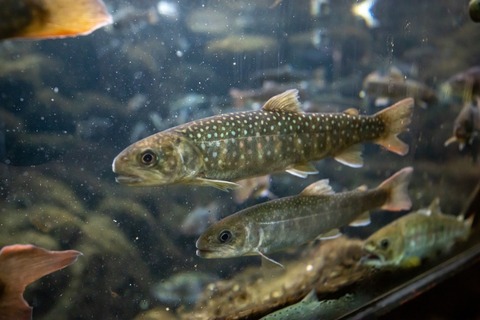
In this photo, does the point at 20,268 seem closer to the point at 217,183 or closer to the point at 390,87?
the point at 217,183

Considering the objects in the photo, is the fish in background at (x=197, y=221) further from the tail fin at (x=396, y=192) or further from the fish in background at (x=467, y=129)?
the fish in background at (x=467, y=129)

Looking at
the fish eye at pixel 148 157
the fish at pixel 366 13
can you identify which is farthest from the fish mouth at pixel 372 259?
the fish at pixel 366 13

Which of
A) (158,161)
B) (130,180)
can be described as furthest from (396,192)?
(130,180)

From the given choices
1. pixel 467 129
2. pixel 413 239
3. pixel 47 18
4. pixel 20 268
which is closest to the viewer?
pixel 47 18

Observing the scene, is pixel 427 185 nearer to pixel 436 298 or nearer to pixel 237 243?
pixel 436 298

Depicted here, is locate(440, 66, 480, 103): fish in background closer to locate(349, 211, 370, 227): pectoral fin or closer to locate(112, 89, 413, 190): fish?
locate(349, 211, 370, 227): pectoral fin

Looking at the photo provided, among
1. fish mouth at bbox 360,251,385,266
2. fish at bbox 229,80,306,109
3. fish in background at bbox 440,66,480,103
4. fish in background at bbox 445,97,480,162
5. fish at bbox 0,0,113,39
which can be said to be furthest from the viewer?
fish in background at bbox 440,66,480,103

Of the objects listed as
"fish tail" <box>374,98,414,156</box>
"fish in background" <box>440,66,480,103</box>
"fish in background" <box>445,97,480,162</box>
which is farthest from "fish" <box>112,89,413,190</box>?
"fish in background" <box>440,66,480,103</box>
